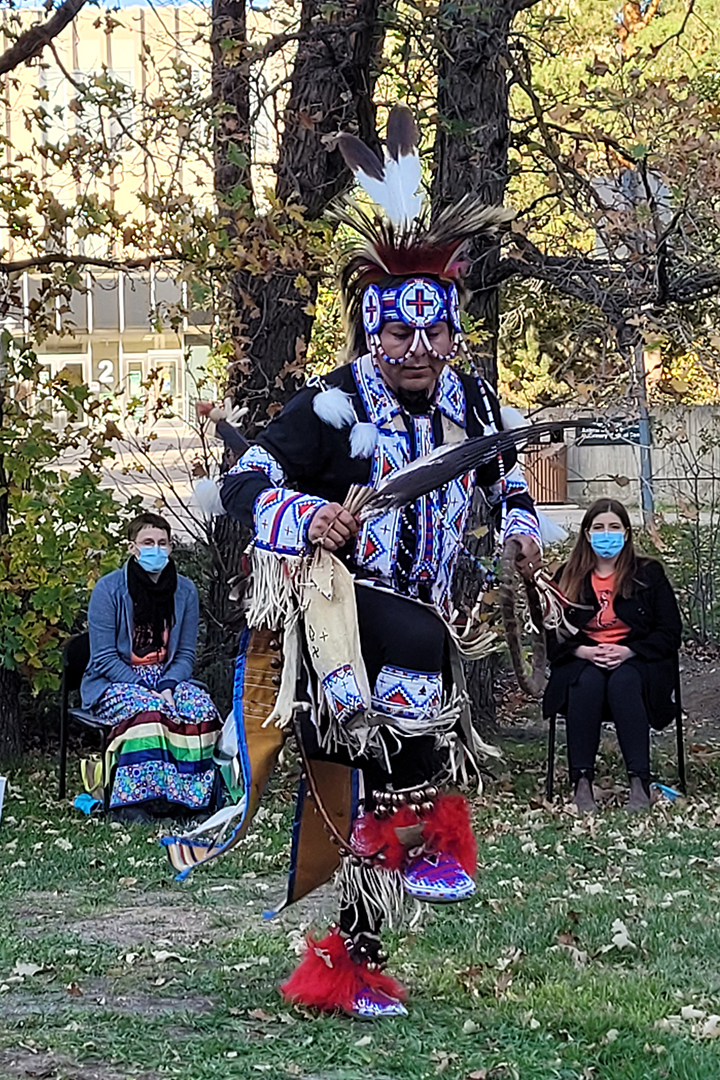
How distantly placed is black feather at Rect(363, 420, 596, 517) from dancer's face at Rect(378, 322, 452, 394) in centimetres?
20

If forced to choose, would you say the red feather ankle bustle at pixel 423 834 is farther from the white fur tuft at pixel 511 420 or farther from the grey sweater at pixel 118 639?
the grey sweater at pixel 118 639

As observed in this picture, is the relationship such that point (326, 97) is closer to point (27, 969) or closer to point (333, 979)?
point (27, 969)

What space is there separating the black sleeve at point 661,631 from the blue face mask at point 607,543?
0.86ft

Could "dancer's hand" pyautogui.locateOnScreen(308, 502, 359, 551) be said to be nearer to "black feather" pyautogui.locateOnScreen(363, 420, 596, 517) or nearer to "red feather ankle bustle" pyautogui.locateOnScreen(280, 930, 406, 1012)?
"black feather" pyautogui.locateOnScreen(363, 420, 596, 517)

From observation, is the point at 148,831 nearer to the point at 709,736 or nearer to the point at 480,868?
the point at 480,868

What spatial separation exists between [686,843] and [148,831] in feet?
7.61

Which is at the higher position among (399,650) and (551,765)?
(399,650)

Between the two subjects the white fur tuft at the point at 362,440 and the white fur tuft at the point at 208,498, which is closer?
the white fur tuft at the point at 362,440

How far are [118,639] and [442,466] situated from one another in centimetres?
410

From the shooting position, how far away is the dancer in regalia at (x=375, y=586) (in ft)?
12.6

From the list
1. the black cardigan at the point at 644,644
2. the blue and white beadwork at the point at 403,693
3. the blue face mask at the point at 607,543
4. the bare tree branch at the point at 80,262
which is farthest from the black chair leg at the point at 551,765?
the blue and white beadwork at the point at 403,693

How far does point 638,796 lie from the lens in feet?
23.7

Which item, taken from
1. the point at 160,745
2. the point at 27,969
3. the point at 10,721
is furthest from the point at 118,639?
the point at 27,969

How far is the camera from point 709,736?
9.61 m
